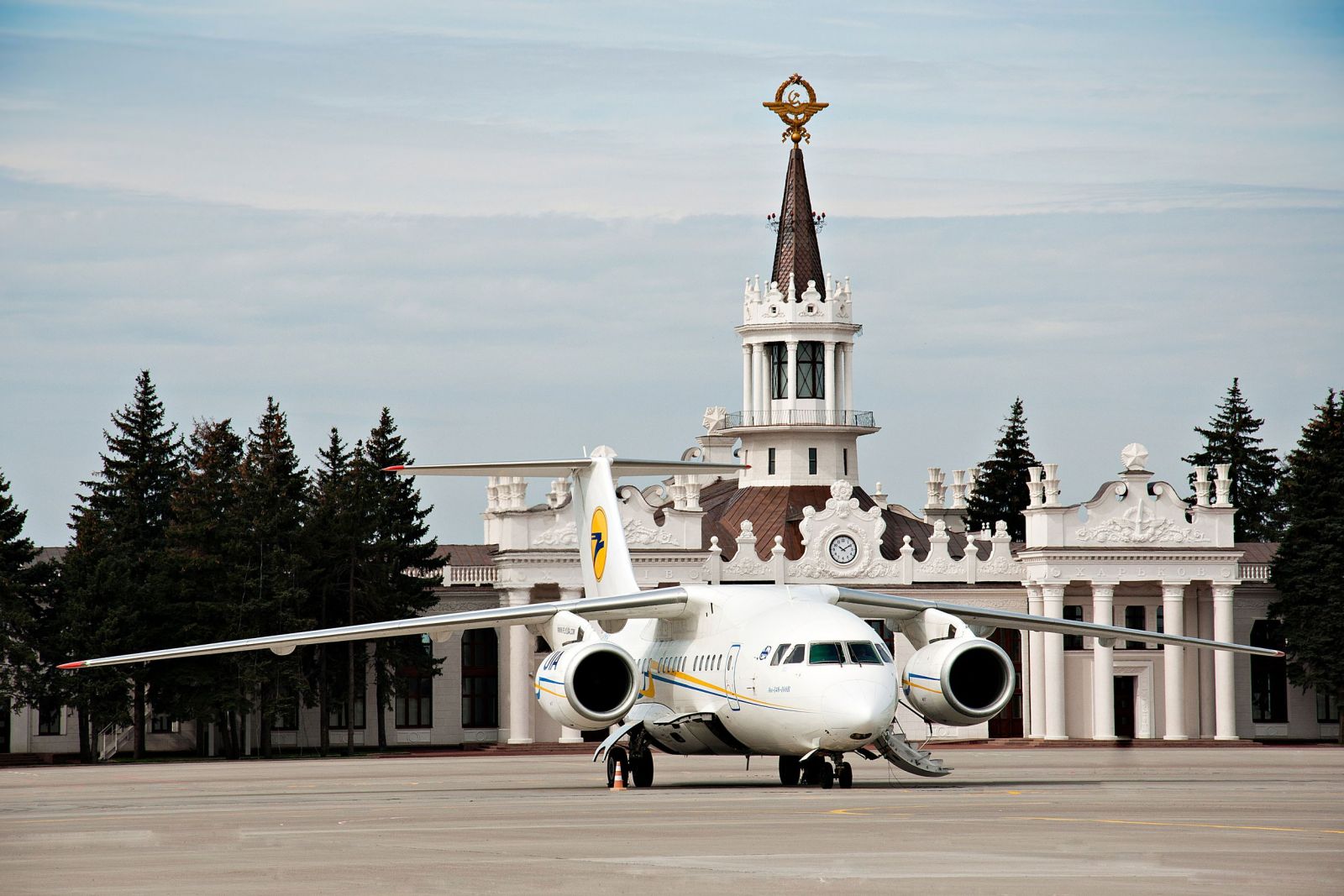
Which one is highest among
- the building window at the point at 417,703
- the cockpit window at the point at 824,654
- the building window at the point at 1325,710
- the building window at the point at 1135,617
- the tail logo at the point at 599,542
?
the tail logo at the point at 599,542

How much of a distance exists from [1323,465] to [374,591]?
34339 mm

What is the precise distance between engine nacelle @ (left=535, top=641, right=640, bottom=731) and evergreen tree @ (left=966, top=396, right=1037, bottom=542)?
70722 mm

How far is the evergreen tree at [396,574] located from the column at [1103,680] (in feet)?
78.6

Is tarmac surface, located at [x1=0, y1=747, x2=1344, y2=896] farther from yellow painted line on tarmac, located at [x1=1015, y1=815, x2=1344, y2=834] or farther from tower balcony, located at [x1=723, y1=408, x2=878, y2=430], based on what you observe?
tower balcony, located at [x1=723, y1=408, x2=878, y2=430]

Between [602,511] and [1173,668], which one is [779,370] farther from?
[602,511]

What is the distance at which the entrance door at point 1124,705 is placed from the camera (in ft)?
262

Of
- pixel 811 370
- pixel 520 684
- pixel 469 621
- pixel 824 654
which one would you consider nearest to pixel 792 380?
pixel 811 370

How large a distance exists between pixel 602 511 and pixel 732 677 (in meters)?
9.06

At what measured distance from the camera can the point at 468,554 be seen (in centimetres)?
8538

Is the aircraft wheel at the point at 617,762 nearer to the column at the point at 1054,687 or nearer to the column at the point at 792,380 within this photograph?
the column at the point at 1054,687

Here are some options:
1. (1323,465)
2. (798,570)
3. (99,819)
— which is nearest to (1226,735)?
(1323,465)

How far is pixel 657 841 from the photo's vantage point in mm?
21703

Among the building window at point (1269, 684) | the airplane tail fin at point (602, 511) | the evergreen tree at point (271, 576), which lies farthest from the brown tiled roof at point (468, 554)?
the airplane tail fin at point (602, 511)

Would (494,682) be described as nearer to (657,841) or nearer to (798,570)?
(798,570)
